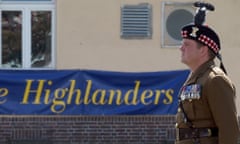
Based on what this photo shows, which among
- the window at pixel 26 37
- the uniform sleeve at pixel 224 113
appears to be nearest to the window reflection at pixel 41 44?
the window at pixel 26 37

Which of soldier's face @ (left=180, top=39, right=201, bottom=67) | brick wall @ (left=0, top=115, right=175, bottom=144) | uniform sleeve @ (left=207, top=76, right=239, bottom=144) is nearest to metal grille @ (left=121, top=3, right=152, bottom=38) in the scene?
brick wall @ (left=0, top=115, right=175, bottom=144)

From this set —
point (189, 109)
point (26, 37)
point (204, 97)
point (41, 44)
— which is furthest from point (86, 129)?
point (204, 97)

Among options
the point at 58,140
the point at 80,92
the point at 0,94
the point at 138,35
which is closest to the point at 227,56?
the point at 138,35

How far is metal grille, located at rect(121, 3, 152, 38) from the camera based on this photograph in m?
10.6

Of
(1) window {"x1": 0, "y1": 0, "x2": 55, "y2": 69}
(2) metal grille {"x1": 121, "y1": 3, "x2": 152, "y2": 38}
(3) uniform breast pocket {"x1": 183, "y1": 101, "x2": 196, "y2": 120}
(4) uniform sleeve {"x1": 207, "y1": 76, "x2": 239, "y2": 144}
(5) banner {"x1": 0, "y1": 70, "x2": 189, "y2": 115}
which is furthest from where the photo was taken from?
(1) window {"x1": 0, "y1": 0, "x2": 55, "y2": 69}

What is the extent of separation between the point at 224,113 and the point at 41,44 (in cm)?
734

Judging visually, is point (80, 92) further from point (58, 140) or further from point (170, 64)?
point (170, 64)

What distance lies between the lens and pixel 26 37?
428 inches

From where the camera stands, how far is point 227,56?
10633mm

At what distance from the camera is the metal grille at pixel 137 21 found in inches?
418

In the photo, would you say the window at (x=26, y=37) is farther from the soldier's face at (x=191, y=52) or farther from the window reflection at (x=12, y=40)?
the soldier's face at (x=191, y=52)

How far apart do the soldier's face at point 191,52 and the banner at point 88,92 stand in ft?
20.7

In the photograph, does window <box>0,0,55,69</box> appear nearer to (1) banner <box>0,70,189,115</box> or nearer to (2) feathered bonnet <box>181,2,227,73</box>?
(1) banner <box>0,70,189,115</box>

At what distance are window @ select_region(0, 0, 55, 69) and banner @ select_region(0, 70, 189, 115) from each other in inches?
18.5
